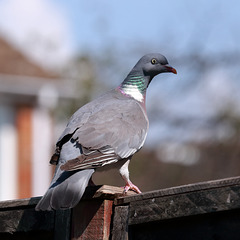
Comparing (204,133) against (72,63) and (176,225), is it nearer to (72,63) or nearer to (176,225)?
(72,63)

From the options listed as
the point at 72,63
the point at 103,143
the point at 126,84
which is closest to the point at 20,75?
the point at 72,63

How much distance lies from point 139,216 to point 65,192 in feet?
1.39

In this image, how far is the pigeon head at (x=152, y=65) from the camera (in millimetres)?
5238

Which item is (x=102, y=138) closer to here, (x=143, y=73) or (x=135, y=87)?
(x=135, y=87)

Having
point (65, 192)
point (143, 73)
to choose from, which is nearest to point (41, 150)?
point (143, 73)

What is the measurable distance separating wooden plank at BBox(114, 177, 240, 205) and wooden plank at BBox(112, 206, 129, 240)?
0.04 m

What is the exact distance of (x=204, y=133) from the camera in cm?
1180

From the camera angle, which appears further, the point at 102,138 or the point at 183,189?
→ the point at 102,138

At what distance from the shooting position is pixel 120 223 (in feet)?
11.3

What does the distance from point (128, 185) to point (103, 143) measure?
0.29m

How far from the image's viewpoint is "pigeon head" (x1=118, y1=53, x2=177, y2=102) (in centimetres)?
512

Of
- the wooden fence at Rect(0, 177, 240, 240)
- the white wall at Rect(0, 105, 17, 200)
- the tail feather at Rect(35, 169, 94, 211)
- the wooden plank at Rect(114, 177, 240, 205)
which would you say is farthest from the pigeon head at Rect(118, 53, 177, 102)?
the white wall at Rect(0, 105, 17, 200)

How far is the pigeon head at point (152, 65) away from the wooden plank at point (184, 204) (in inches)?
76.4

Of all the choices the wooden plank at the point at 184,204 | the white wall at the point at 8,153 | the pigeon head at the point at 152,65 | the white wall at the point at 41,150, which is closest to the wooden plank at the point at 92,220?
the wooden plank at the point at 184,204
